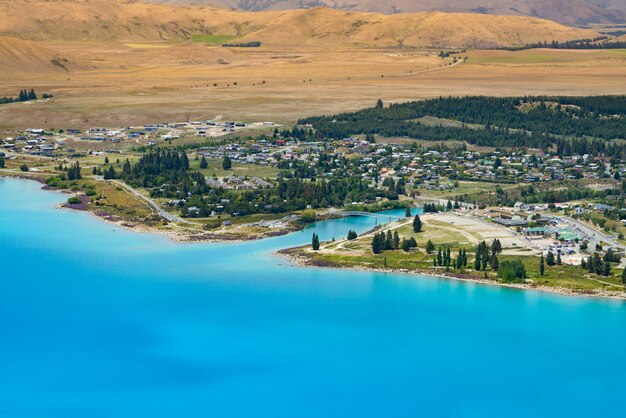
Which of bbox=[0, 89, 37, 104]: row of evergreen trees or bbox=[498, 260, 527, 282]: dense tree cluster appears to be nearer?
bbox=[498, 260, 527, 282]: dense tree cluster

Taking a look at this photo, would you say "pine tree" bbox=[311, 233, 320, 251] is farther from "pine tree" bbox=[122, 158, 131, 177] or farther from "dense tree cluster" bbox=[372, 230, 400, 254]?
"pine tree" bbox=[122, 158, 131, 177]

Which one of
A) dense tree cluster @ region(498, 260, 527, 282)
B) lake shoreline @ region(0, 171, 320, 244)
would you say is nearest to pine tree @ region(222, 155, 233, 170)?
lake shoreline @ region(0, 171, 320, 244)

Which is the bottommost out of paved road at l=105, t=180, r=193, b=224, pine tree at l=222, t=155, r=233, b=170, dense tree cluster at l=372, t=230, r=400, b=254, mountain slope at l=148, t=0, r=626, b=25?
dense tree cluster at l=372, t=230, r=400, b=254

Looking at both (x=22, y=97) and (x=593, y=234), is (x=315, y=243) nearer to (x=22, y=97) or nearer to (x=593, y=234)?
(x=593, y=234)

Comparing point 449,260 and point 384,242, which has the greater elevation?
point 384,242

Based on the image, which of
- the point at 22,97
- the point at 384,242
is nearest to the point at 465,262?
the point at 384,242

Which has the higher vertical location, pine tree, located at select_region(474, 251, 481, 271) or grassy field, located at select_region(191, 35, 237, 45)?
grassy field, located at select_region(191, 35, 237, 45)

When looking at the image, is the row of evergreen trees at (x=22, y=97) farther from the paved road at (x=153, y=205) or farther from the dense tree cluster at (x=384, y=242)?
the dense tree cluster at (x=384, y=242)

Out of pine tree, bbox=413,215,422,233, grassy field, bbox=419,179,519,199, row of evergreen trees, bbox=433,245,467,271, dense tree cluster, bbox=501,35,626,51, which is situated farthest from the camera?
dense tree cluster, bbox=501,35,626,51
